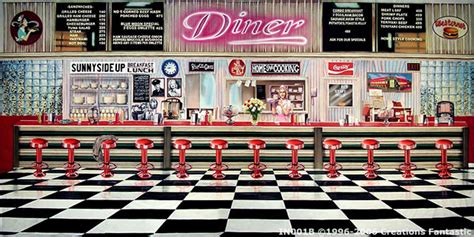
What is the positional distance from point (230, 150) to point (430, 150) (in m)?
3.56

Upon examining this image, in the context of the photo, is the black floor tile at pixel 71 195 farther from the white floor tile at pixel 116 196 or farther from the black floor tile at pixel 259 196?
the black floor tile at pixel 259 196

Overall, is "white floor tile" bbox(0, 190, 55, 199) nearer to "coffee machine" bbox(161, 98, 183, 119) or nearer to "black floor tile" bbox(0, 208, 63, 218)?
"black floor tile" bbox(0, 208, 63, 218)

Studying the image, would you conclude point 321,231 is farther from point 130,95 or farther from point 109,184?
point 130,95

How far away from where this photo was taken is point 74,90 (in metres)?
8.97

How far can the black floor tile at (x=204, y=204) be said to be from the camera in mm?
3988

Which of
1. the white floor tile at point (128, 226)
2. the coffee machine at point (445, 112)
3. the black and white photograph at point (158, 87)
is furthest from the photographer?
the black and white photograph at point (158, 87)

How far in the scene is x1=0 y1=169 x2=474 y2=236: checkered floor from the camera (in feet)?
10.8

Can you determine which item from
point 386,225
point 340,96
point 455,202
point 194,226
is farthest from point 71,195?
point 340,96

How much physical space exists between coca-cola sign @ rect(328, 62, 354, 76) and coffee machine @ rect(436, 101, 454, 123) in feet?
7.12

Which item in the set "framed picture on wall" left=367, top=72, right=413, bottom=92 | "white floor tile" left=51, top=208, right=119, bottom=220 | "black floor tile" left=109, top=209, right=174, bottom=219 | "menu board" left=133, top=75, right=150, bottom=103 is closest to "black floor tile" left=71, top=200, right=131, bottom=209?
"white floor tile" left=51, top=208, right=119, bottom=220

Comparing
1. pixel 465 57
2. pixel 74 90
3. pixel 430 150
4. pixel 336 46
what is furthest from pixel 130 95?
pixel 465 57

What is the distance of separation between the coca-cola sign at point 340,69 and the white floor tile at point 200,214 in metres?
6.07

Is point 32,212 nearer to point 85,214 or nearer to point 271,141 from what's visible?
point 85,214

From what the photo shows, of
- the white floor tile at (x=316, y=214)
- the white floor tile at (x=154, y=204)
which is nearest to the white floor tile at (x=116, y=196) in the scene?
the white floor tile at (x=154, y=204)
